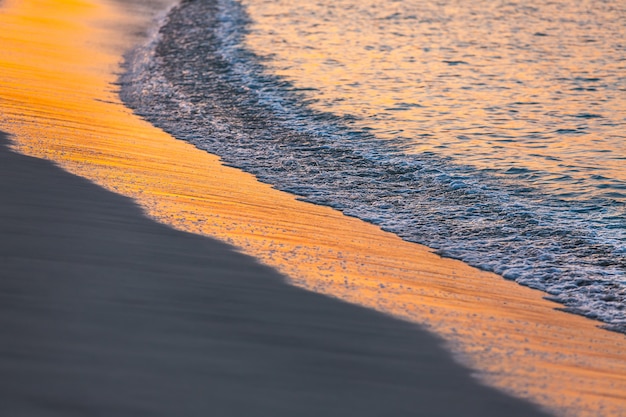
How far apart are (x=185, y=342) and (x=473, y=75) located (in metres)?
11.8

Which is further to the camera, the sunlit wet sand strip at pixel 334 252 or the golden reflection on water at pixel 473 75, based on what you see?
the golden reflection on water at pixel 473 75

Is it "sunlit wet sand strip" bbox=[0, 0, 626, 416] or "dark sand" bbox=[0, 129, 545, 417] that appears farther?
"sunlit wet sand strip" bbox=[0, 0, 626, 416]

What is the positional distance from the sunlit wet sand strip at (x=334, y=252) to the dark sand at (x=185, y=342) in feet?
0.94

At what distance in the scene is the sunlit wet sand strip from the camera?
421 cm

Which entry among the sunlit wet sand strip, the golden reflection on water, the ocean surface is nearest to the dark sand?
the sunlit wet sand strip

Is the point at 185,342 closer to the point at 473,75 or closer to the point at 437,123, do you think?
the point at 437,123

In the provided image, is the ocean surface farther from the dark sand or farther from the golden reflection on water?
the dark sand

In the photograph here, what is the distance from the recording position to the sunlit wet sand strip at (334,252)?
4.21m

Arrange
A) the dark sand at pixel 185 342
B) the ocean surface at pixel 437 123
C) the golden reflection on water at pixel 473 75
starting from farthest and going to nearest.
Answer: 1. the golden reflection on water at pixel 473 75
2. the ocean surface at pixel 437 123
3. the dark sand at pixel 185 342

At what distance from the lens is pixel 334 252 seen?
575 centimetres

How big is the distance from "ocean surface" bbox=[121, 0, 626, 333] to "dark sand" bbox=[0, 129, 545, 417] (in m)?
1.79

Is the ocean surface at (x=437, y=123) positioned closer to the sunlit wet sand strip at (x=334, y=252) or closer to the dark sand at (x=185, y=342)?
the sunlit wet sand strip at (x=334, y=252)

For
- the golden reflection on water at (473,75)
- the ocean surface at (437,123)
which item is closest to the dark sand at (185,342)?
the ocean surface at (437,123)

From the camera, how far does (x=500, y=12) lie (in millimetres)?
24219
